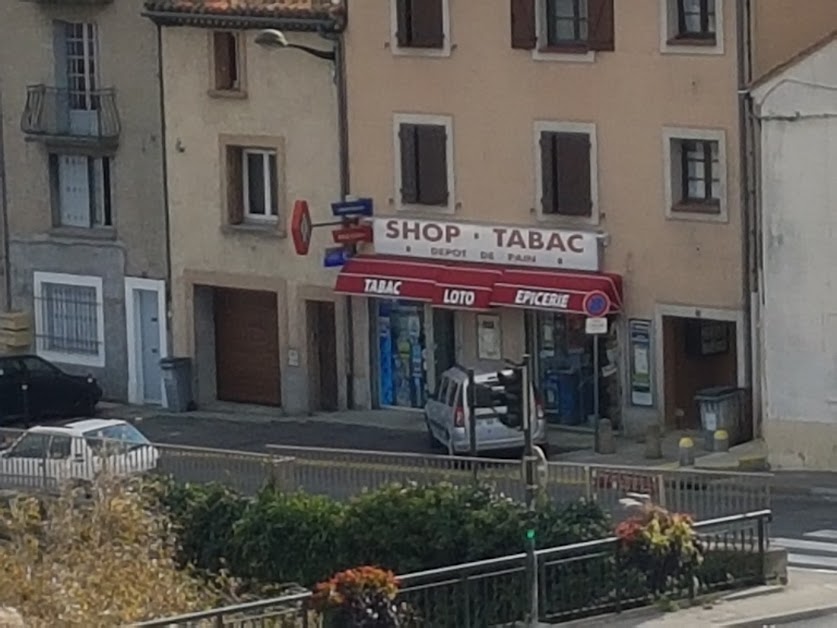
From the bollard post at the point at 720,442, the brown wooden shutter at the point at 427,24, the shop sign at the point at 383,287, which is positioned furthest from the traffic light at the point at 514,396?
the brown wooden shutter at the point at 427,24

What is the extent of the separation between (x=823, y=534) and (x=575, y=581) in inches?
279

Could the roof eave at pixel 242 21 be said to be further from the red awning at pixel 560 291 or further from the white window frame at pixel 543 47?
the red awning at pixel 560 291

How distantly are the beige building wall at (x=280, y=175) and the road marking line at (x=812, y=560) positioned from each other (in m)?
16.2

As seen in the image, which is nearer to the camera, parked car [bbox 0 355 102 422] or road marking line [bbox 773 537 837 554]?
road marking line [bbox 773 537 837 554]

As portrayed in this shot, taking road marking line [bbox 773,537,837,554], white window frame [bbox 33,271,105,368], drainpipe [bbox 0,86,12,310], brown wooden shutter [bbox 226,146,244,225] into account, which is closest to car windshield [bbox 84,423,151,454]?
road marking line [bbox 773,537,837,554]

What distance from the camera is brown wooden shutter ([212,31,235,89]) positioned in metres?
51.8

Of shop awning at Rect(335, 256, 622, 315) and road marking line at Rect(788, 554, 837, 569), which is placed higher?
shop awning at Rect(335, 256, 622, 315)

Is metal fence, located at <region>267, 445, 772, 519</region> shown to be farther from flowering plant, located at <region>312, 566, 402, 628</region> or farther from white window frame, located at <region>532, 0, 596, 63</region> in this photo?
white window frame, located at <region>532, 0, 596, 63</region>

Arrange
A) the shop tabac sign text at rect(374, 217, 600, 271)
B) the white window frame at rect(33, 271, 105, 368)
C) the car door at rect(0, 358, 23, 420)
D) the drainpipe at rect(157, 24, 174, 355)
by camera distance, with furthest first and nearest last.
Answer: the white window frame at rect(33, 271, 105, 368) < the drainpipe at rect(157, 24, 174, 355) < the car door at rect(0, 358, 23, 420) < the shop tabac sign text at rect(374, 217, 600, 271)

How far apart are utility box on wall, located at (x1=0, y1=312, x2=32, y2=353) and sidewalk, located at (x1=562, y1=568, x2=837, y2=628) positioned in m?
26.0

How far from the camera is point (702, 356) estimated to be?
1827 inches

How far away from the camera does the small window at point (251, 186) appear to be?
5169 cm

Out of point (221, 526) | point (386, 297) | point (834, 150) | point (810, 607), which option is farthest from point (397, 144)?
point (810, 607)

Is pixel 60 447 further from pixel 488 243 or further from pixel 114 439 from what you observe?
pixel 488 243
